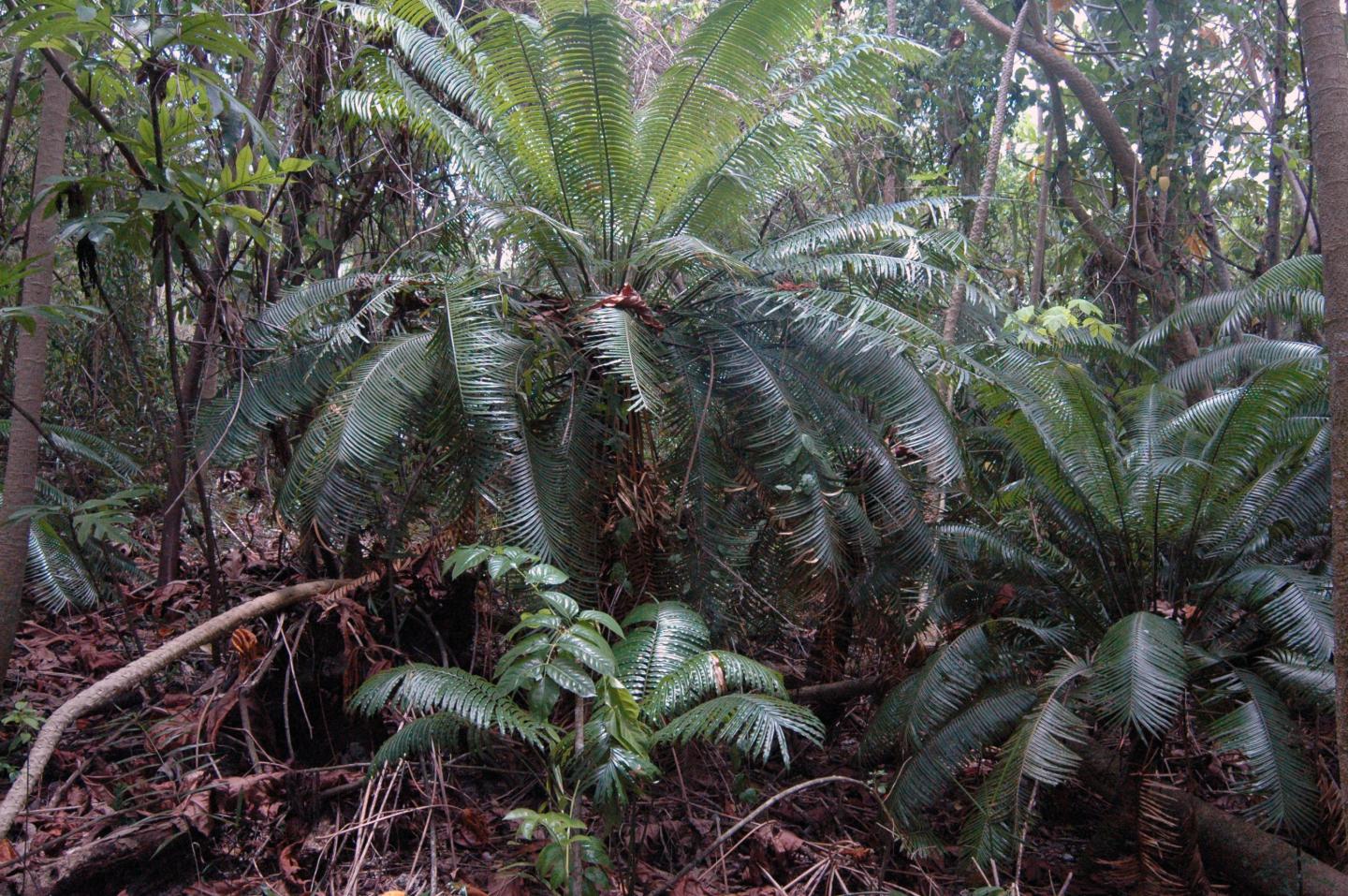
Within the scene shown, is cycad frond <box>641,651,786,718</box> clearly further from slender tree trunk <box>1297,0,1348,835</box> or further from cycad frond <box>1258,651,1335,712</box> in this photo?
cycad frond <box>1258,651,1335,712</box>

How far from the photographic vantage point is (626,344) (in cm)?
350

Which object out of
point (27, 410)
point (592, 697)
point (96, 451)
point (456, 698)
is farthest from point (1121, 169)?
point (27, 410)

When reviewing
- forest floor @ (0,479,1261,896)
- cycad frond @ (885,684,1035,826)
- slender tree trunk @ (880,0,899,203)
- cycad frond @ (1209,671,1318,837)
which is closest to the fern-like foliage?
forest floor @ (0,479,1261,896)

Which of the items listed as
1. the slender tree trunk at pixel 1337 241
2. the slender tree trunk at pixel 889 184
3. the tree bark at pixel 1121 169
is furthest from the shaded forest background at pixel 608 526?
the tree bark at pixel 1121 169

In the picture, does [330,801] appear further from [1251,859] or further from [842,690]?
[1251,859]

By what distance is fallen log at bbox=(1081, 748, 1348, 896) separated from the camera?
117 inches

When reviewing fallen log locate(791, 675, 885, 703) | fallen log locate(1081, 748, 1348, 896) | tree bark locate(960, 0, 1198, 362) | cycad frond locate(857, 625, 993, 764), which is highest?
tree bark locate(960, 0, 1198, 362)

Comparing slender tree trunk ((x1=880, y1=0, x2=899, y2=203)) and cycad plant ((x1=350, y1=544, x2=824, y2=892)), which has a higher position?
slender tree trunk ((x1=880, y1=0, x2=899, y2=203))

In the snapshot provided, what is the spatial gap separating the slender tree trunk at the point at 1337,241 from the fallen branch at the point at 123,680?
3.37 metres

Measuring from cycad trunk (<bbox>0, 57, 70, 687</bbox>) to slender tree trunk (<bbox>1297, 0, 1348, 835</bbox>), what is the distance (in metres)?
3.90

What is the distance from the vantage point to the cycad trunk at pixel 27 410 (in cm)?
324

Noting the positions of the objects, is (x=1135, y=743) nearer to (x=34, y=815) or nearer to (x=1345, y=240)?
(x=1345, y=240)

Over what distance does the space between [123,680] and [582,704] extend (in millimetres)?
1487

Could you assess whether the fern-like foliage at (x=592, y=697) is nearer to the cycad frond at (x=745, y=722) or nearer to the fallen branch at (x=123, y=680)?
the cycad frond at (x=745, y=722)
